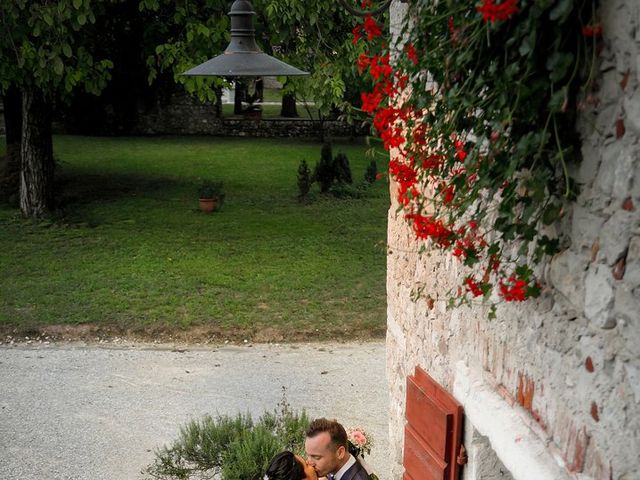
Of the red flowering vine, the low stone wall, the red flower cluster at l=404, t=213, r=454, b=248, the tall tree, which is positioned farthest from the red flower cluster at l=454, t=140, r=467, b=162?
the low stone wall

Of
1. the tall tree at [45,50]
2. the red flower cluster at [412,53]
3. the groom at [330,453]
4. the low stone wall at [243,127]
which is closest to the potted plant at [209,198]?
the tall tree at [45,50]

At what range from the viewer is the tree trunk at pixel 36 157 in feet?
48.1

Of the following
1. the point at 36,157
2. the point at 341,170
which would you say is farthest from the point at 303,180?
the point at 36,157

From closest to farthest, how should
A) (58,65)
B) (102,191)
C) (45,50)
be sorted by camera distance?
(58,65) < (45,50) < (102,191)

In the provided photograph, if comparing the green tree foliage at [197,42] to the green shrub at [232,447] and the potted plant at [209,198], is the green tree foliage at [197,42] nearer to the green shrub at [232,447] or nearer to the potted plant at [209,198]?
the potted plant at [209,198]

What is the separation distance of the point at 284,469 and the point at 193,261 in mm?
8883

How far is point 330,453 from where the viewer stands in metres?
4.74

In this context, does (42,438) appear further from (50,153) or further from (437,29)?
(50,153)

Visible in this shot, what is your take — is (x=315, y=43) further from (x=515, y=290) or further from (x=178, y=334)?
(x=515, y=290)

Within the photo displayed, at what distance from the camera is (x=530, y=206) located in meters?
2.90

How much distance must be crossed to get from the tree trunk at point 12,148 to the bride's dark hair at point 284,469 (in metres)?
13.7

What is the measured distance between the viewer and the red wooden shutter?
415cm

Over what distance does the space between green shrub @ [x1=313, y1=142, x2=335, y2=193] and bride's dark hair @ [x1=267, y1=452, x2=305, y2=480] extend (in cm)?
1462

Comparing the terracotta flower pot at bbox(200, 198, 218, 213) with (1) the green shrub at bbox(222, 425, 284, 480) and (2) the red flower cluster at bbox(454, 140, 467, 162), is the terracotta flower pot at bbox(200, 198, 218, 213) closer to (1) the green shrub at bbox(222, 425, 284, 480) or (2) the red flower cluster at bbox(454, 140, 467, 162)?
(1) the green shrub at bbox(222, 425, 284, 480)
